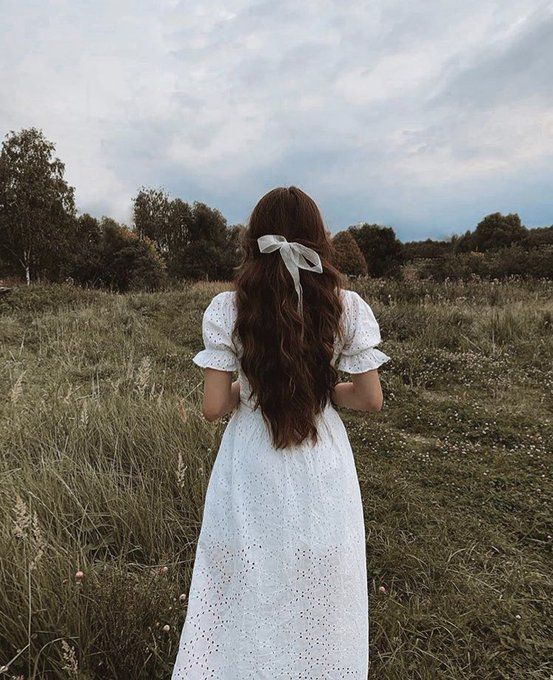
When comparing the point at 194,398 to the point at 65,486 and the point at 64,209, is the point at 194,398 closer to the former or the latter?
the point at 65,486

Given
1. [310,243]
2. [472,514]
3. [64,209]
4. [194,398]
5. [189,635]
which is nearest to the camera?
[189,635]

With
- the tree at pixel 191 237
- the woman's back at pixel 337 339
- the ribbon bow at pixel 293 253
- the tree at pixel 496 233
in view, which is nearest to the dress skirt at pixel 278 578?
the woman's back at pixel 337 339

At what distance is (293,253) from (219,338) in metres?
0.40

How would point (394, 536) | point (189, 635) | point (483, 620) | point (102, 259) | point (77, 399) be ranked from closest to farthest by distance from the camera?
1. point (189, 635)
2. point (483, 620)
3. point (394, 536)
4. point (77, 399)
5. point (102, 259)

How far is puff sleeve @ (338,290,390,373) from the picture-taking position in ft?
5.62

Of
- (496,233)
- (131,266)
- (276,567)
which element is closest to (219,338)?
(276,567)

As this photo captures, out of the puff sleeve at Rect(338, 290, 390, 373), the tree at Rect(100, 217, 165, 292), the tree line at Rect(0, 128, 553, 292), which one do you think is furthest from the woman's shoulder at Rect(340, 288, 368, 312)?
the tree line at Rect(0, 128, 553, 292)

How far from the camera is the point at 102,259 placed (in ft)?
72.8

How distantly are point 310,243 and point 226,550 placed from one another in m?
1.10

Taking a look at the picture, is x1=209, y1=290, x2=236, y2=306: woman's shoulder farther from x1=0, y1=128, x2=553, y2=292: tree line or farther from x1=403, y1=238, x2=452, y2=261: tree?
x1=403, y1=238, x2=452, y2=261: tree

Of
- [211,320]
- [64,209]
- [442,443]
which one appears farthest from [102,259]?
[211,320]

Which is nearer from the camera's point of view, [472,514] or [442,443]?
[472,514]

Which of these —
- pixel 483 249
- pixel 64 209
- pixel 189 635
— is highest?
pixel 64 209

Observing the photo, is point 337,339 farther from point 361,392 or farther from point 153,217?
point 153,217
